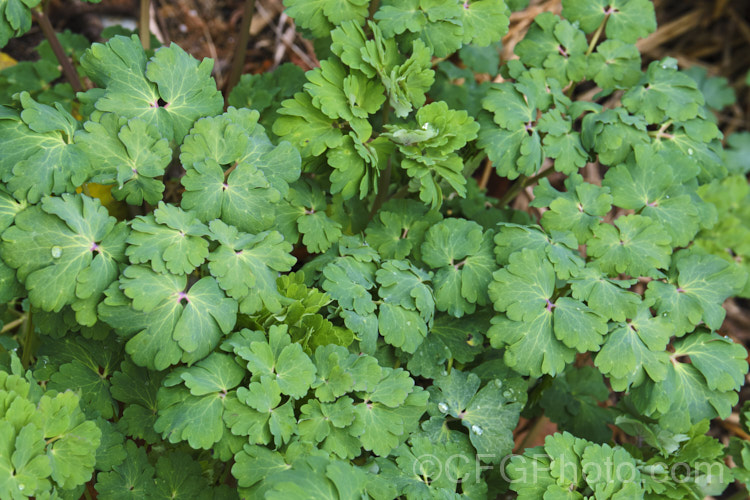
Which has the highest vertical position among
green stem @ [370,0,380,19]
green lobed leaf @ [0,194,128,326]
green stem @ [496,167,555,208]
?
green stem @ [370,0,380,19]

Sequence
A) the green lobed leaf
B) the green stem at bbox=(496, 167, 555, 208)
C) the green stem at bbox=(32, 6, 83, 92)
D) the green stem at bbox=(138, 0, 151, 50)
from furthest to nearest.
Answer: the green stem at bbox=(138, 0, 151, 50), the green stem at bbox=(496, 167, 555, 208), the green stem at bbox=(32, 6, 83, 92), the green lobed leaf

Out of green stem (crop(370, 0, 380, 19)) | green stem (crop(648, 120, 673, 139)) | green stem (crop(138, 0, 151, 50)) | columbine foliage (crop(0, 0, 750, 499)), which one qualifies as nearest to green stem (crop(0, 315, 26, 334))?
columbine foliage (crop(0, 0, 750, 499))

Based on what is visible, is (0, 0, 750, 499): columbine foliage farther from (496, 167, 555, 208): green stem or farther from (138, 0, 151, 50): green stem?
(138, 0, 151, 50): green stem

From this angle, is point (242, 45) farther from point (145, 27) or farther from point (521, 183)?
point (521, 183)

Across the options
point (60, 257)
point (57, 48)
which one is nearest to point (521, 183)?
point (60, 257)

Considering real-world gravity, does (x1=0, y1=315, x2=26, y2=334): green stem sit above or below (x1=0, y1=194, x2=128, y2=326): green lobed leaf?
below

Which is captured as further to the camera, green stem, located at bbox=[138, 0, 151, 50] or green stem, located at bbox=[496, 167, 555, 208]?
green stem, located at bbox=[138, 0, 151, 50]

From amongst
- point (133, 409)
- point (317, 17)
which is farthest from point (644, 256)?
point (133, 409)
